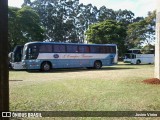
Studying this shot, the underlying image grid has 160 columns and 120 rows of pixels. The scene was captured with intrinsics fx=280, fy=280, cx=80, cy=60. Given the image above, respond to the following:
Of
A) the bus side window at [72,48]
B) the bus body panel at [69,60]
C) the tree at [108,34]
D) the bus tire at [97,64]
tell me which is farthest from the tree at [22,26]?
the tree at [108,34]

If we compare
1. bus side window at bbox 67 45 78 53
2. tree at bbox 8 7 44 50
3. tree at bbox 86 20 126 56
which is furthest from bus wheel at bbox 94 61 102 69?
tree at bbox 86 20 126 56

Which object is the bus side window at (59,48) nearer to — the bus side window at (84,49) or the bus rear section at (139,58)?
the bus side window at (84,49)

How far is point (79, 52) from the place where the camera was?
1008 inches

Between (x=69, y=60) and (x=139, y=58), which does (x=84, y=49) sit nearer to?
(x=69, y=60)

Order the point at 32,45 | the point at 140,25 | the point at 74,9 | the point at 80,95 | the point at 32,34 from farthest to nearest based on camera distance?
1. the point at 74,9
2. the point at 140,25
3. the point at 32,34
4. the point at 32,45
5. the point at 80,95

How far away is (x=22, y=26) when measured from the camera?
31.8 metres

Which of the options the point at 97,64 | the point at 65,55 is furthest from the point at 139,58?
the point at 65,55

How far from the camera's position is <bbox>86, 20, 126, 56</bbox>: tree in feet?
152

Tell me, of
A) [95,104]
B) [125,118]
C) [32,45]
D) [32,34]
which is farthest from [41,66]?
[125,118]

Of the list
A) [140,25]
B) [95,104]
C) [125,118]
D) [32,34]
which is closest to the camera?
[125,118]

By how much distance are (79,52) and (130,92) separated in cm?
1600

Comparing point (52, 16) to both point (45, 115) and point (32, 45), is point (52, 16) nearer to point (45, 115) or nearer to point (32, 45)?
point (32, 45)

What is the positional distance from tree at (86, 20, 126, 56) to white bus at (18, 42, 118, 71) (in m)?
18.7

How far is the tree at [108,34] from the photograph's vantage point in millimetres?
46406
